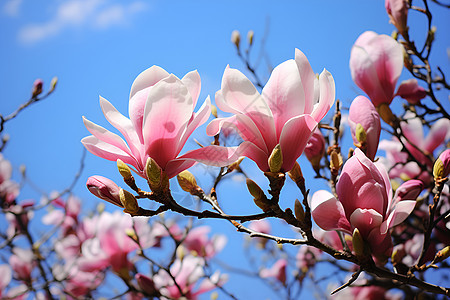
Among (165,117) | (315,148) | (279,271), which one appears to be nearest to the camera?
(165,117)

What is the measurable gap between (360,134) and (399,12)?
59cm

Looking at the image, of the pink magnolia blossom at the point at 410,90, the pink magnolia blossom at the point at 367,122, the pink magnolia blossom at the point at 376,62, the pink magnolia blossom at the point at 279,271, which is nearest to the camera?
the pink magnolia blossom at the point at 367,122

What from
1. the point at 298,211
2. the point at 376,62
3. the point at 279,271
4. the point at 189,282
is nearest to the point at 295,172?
the point at 298,211

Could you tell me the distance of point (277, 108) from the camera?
0.63m

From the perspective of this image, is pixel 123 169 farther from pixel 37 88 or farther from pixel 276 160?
pixel 37 88

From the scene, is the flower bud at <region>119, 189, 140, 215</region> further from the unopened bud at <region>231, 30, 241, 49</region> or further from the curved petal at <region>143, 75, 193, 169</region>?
the unopened bud at <region>231, 30, 241, 49</region>

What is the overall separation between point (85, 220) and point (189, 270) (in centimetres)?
92

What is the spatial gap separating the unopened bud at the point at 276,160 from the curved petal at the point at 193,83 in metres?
0.14

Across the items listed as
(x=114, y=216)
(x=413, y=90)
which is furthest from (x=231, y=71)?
(x=114, y=216)

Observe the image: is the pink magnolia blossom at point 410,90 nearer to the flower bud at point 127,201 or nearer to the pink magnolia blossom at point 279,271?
the flower bud at point 127,201

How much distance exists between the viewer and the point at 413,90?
3.51 feet

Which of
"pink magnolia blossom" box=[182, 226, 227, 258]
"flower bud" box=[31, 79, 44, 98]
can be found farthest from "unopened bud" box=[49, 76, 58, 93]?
"pink magnolia blossom" box=[182, 226, 227, 258]

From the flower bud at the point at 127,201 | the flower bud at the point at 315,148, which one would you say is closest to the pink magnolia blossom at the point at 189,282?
the flower bud at the point at 315,148

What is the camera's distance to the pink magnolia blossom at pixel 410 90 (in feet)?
3.43
